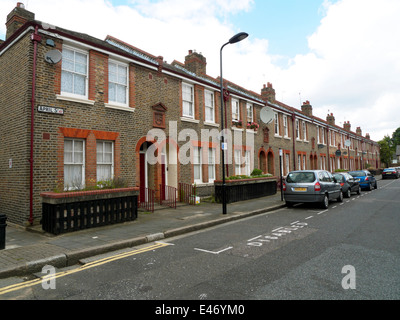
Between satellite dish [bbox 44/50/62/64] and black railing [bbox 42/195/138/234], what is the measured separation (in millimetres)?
4751

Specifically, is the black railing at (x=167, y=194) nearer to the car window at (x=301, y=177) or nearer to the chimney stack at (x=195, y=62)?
the car window at (x=301, y=177)

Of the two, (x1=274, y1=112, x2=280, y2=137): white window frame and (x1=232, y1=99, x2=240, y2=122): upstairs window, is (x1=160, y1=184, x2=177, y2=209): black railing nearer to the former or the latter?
(x1=232, y1=99, x2=240, y2=122): upstairs window

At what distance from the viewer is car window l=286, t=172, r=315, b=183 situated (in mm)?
12156

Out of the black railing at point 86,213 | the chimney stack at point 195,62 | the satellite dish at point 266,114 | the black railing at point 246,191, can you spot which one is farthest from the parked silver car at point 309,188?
the chimney stack at point 195,62

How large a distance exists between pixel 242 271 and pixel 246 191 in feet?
34.7

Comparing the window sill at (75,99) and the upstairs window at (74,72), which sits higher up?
the upstairs window at (74,72)

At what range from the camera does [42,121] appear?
28.0 feet

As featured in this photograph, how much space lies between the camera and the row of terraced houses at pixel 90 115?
851 cm

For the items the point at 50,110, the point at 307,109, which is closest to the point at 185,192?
the point at 50,110

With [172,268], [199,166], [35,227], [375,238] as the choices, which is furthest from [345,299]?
[199,166]

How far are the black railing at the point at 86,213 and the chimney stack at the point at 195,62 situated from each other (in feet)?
33.5

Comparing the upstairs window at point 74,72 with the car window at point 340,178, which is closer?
the upstairs window at point 74,72

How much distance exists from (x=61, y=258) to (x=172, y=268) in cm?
227
